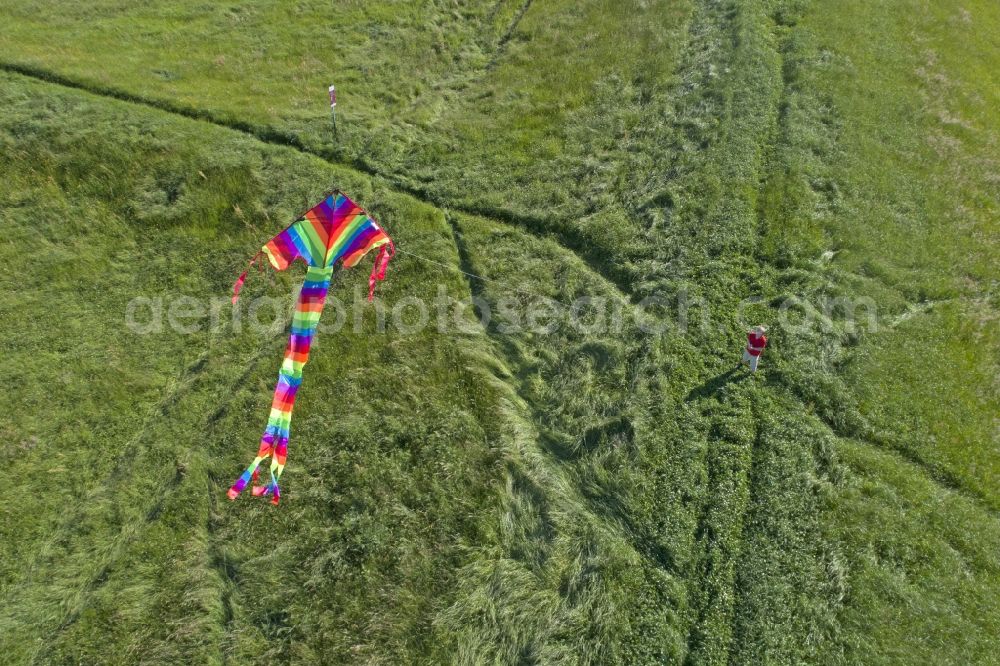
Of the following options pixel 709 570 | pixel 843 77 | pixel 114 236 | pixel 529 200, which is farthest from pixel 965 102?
pixel 114 236

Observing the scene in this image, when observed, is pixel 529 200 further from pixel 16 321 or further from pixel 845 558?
pixel 16 321

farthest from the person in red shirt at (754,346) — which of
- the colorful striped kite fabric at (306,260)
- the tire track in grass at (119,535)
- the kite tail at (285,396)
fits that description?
the tire track in grass at (119,535)

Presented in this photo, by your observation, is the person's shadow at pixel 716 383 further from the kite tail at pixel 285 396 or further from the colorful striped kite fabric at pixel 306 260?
the kite tail at pixel 285 396

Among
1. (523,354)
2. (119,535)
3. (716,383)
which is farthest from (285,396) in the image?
(716,383)

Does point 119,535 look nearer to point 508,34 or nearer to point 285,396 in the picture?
point 285,396

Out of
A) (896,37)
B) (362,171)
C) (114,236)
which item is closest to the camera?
(114,236)
